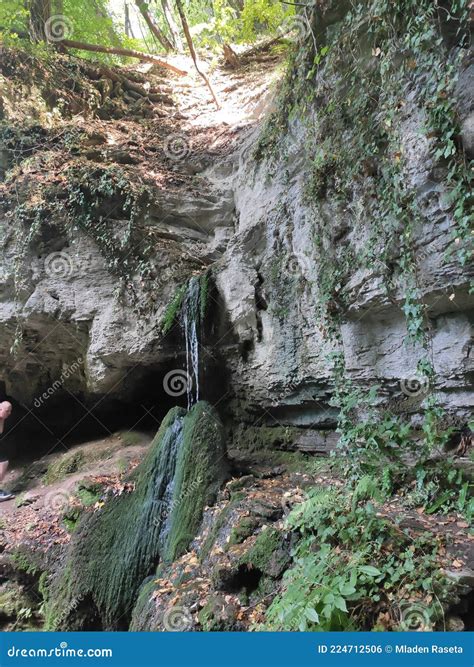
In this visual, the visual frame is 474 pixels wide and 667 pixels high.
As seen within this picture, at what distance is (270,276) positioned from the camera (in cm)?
528

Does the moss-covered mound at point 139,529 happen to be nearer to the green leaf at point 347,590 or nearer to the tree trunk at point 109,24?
the green leaf at point 347,590

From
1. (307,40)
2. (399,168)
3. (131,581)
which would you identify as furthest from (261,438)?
(307,40)

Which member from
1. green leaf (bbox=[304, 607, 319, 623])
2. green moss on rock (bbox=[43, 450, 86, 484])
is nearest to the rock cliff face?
green moss on rock (bbox=[43, 450, 86, 484])

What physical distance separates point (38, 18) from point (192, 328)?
735 cm

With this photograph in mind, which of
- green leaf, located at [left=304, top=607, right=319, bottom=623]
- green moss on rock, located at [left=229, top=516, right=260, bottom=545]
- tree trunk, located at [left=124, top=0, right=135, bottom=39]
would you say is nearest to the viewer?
green leaf, located at [left=304, top=607, right=319, bottom=623]

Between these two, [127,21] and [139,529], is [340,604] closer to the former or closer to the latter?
[139,529]

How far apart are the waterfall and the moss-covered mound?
1094 millimetres

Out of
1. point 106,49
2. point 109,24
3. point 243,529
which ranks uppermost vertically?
point 109,24

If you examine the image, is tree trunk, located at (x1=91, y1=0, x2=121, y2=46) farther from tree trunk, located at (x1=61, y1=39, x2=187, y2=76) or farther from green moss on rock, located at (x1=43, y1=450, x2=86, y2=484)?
green moss on rock, located at (x1=43, y1=450, x2=86, y2=484)

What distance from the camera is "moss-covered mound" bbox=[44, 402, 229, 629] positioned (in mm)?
3963

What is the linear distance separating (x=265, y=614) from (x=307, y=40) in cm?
549

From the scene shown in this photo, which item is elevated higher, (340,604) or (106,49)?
(106,49)

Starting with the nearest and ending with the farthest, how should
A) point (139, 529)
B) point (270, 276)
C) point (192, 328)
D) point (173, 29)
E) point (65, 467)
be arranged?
point (139, 529)
point (270, 276)
point (192, 328)
point (65, 467)
point (173, 29)

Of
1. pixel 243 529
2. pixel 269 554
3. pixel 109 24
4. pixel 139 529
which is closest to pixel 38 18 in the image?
pixel 109 24
